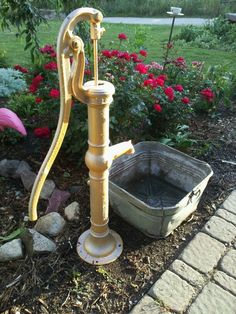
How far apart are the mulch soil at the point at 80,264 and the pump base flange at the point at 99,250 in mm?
29

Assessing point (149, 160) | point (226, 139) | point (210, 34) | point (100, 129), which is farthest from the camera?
point (210, 34)

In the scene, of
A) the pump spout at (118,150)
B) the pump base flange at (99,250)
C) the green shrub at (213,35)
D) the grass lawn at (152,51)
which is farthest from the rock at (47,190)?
the green shrub at (213,35)

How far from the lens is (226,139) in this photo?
289cm

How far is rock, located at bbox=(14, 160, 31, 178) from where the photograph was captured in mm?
2213

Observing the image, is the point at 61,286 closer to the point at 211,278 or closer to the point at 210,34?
the point at 211,278

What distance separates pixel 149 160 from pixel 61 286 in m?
1.01

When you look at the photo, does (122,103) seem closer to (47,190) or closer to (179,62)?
(47,190)

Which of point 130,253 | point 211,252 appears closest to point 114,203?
point 130,253

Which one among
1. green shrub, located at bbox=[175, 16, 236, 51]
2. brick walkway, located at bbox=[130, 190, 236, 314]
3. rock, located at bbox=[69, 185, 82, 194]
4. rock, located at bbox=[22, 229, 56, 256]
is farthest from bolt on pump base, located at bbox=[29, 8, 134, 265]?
green shrub, located at bbox=[175, 16, 236, 51]

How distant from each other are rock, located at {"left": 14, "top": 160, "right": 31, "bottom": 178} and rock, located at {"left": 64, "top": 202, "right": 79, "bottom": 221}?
0.43m

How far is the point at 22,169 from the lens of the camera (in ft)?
7.31

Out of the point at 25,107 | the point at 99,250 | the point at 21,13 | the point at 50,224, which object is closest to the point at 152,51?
the point at 25,107

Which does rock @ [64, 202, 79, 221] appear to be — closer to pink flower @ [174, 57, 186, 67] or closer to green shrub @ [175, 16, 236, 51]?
pink flower @ [174, 57, 186, 67]

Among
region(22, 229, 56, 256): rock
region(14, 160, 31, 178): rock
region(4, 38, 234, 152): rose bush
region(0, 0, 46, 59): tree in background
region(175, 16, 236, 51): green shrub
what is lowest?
region(175, 16, 236, 51): green shrub
